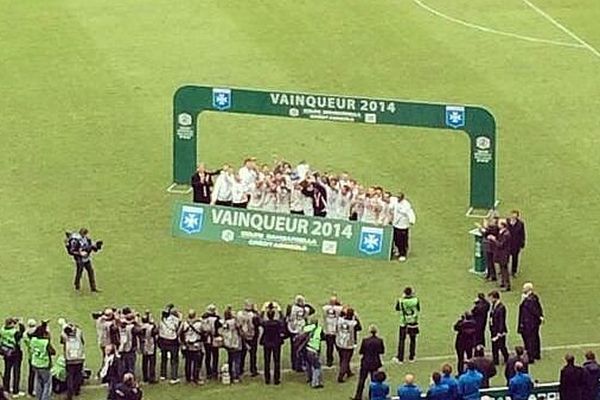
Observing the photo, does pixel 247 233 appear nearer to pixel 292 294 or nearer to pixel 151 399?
pixel 292 294

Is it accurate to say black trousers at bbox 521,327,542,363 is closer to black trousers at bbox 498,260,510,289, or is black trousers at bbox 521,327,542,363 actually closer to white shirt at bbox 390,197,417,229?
black trousers at bbox 498,260,510,289

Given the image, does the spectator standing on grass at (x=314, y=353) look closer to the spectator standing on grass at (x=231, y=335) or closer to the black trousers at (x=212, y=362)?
the spectator standing on grass at (x=231, y=335)

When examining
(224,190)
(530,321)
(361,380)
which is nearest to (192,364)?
(361,380)

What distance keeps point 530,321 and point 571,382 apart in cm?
346

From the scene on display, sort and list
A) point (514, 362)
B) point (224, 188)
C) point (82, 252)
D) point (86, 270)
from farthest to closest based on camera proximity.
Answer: point (224, 188), point (86, 270), point (82, 252), point (514, 362)

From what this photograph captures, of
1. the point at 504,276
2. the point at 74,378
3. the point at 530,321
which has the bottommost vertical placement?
the point at 74,378

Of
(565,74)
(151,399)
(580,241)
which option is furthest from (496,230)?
(565,74)

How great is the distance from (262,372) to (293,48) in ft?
59.3

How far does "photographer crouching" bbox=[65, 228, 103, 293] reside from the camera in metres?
37.1

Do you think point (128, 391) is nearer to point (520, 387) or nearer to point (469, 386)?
point (469, 386)

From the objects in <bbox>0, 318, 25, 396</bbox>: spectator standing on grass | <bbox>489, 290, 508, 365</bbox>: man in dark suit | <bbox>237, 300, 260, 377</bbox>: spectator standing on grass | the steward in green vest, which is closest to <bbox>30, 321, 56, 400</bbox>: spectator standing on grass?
<bbox>0, 318, 25, 396</bbox>: spectator standing on grass

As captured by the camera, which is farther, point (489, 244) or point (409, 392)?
point (489, 244)

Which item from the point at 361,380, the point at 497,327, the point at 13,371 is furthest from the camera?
the point at 497,327

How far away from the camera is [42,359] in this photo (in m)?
32.5
